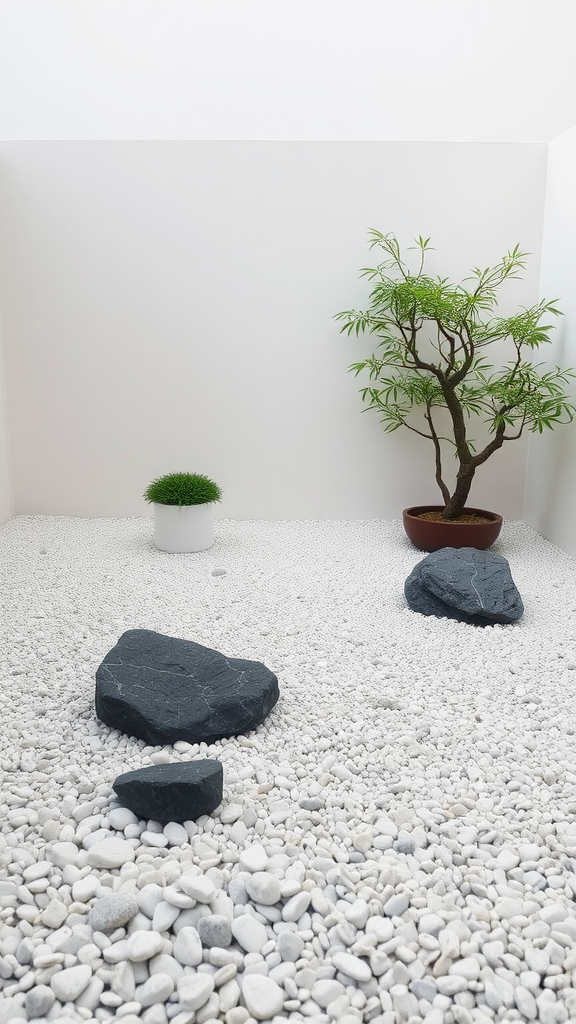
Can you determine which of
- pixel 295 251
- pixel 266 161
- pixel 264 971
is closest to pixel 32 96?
pixel 266 161

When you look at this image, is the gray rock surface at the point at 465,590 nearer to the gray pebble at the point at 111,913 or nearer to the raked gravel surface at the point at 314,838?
the raked gravel surface at the point at 314,838

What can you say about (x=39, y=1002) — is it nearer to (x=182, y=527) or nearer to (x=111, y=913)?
(x=111, y=913)

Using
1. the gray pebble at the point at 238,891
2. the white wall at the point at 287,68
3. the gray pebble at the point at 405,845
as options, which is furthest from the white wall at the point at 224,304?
the gray pebble at the point at 238,891

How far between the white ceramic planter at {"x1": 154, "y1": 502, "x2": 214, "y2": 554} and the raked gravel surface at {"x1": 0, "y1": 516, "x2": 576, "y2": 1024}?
3.29 ft

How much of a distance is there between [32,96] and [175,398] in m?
2.58

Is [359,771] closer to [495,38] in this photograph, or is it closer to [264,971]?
[264,971]

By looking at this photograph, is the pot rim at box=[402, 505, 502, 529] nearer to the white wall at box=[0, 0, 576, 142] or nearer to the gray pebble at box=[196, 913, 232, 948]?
the white wall at box=[0, 0, 576, 142]

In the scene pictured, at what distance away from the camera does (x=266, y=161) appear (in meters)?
4.25

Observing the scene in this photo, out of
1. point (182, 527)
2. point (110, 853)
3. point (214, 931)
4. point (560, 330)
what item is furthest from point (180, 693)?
point (560, 330)

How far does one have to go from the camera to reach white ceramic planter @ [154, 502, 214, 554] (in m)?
3.86

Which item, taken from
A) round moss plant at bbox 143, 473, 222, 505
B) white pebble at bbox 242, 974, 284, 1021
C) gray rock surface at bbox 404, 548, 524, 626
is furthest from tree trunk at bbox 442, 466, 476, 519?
white pebble at bbox 242, 974, 284, 1021

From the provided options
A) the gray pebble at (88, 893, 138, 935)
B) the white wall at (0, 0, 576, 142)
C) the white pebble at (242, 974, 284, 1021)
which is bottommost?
the white pebble at (242, 974, 284, 1021)

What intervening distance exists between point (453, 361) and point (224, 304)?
1.42m

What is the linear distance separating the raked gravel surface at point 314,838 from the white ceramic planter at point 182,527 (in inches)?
39.5
